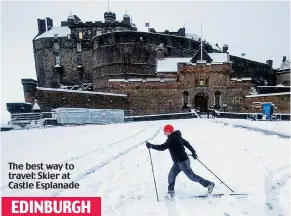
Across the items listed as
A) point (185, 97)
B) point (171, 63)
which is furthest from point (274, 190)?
point (171, 63)

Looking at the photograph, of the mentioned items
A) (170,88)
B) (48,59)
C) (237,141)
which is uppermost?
(48,59)

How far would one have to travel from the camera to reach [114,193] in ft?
16.6

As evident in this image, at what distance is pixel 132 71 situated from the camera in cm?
4172

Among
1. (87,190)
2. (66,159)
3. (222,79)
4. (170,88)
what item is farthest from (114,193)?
(222,79)

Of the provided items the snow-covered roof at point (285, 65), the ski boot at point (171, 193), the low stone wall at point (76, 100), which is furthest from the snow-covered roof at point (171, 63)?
the ski boot at point (171, 193)

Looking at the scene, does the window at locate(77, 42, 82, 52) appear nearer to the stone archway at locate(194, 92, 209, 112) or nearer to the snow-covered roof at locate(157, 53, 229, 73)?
the snow-covered roof at locate(157, 53, 229, 73)

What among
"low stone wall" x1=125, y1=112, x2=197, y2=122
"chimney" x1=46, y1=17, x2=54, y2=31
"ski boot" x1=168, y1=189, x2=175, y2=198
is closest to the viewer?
"ski boot" x1=168, y1=189, x2=175, y2=198

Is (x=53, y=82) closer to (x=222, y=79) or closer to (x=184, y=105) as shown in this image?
(x=184, y=105)

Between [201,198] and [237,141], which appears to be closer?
[201,198]

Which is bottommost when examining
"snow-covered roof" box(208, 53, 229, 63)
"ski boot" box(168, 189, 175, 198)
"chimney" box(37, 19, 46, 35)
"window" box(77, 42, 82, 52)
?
"ski boot" box(168, 189, 175, 198)

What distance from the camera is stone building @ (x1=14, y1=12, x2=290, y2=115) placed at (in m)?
31.5

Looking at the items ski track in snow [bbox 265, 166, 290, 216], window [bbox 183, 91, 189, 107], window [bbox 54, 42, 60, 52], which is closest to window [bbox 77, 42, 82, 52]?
window [bbox 54, 42, 60, 52]

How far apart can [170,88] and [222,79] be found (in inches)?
279

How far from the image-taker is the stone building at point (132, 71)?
31.5 m
